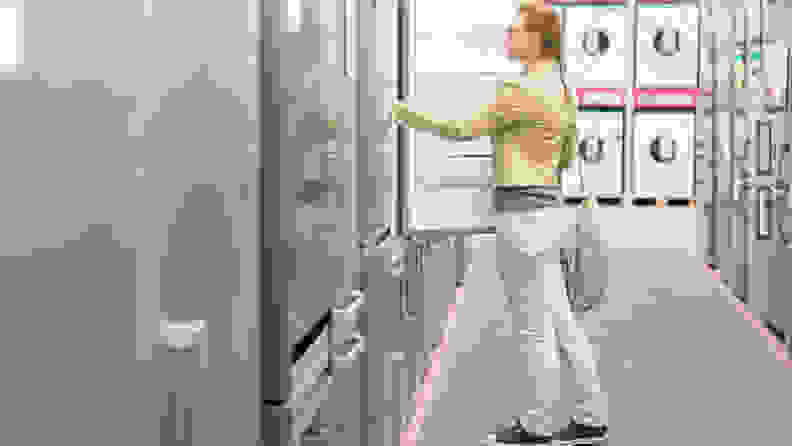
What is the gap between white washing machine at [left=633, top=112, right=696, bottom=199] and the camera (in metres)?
5.47

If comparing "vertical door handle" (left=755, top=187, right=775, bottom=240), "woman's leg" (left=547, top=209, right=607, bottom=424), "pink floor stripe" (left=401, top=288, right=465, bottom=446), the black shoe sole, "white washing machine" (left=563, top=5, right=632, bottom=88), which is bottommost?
"pink floor stripe" (left=401, top=288, right=465, bottom=446)

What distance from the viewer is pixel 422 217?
2572 mm

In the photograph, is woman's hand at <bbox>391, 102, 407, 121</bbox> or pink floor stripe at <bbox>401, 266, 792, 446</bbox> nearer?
woman's hand at <bbox>391, 102, 407, 121</bbox>

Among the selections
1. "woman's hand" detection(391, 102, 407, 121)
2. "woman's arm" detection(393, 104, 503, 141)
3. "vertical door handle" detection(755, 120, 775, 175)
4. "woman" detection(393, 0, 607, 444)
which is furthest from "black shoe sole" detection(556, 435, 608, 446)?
"vertical door handle" detection(755, 120, 775, 175)

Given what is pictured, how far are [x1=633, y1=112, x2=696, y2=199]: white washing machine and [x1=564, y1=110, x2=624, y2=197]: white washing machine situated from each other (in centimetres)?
10

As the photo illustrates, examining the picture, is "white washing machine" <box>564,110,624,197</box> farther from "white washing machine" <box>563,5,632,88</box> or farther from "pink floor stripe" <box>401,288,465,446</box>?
"pink floor stripe" <box>401,288,465,446</box>

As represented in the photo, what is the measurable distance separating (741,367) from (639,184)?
1765 millimetres

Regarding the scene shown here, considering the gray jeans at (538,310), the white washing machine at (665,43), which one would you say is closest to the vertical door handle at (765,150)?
the white washing machine at (665,43)

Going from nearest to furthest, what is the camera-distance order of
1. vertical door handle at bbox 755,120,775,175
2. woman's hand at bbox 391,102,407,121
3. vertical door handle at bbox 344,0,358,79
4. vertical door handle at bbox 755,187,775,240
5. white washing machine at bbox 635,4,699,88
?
vertical door handle at bbox 344,0,358,79 → woman's hand at bbox 391,102,407,121 → vertical door handle at bbox 755,120,775,175 → vertical door handle at bbox 755,187,775,240 → white washing machine at bbox 635,4,699,88

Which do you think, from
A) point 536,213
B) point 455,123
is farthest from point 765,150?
point 455,123

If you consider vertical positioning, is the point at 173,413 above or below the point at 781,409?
above

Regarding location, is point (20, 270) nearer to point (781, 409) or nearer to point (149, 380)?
point (149, 380)

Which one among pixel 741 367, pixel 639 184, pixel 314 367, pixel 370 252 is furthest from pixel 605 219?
pixel 314 367

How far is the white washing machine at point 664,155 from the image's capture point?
547 cm
